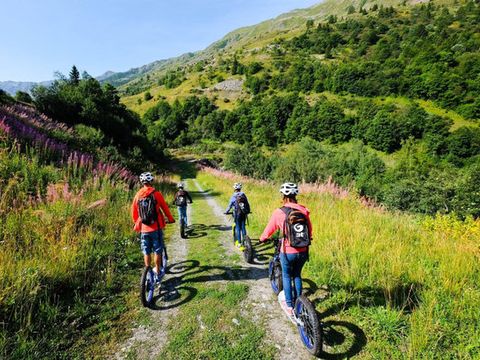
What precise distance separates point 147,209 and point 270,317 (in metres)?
3.20

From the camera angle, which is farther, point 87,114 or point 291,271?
point 87,114

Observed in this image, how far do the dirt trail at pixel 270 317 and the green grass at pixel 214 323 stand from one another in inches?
6.1

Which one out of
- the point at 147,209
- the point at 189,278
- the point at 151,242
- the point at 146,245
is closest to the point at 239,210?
the point at 189,278

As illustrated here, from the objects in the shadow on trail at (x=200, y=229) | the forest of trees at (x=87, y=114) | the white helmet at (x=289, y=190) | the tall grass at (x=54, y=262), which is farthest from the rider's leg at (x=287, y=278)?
the forest of trees at (x=87, y=114)

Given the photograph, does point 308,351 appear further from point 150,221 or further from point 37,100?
point 37,100

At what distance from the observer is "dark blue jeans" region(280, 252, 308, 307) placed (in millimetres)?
4180

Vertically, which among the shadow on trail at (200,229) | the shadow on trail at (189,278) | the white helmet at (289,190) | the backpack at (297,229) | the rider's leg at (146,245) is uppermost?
the white helmet at (289,190)

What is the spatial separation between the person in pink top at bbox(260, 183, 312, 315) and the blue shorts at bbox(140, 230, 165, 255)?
2448mm

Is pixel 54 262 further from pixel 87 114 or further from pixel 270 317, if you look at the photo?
pixel 87 114

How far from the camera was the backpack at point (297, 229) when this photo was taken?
3953 mm

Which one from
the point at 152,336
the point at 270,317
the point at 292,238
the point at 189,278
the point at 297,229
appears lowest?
the point at 189,278

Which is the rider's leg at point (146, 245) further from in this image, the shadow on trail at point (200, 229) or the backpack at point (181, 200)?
the backpack at point (181, 200)

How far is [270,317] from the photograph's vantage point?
4730mm

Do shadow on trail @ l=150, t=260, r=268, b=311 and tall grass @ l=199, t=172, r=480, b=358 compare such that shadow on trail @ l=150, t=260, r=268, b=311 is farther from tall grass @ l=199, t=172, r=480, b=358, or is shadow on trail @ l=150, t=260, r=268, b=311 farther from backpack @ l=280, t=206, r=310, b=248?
backpack @ l=280, t=206, r=310, b=248
